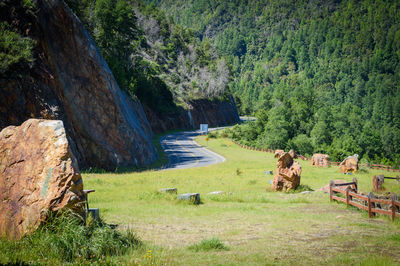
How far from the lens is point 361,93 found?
17512 centimetres

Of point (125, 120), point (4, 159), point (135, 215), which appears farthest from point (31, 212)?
point (125, 120)

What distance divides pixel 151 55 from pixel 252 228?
310 ft

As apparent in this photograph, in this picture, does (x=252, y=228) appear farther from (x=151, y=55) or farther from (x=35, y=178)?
(x=151, y=55)

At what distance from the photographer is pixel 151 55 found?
101 meters

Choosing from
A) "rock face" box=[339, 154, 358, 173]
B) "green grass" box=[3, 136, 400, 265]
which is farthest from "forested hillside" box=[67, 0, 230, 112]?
"green grass" box=[3, 136, 400, 265]

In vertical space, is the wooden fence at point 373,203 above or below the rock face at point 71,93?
below

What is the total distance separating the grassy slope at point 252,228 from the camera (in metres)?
8.58

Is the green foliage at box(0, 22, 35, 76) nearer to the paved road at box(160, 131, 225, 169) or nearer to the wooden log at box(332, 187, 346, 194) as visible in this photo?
the paved road at box(160, 131, 225, 169)

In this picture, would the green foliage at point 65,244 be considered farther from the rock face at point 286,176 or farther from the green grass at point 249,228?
the rock face at point 286,176

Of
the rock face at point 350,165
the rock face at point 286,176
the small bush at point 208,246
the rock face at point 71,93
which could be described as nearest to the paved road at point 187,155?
the rock face at point 71,93

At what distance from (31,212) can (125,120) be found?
28.2m

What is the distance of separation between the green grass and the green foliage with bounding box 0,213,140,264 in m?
0.52

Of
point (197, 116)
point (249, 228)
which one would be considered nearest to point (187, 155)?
point (249, 228)

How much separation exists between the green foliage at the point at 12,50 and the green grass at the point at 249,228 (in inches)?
404
